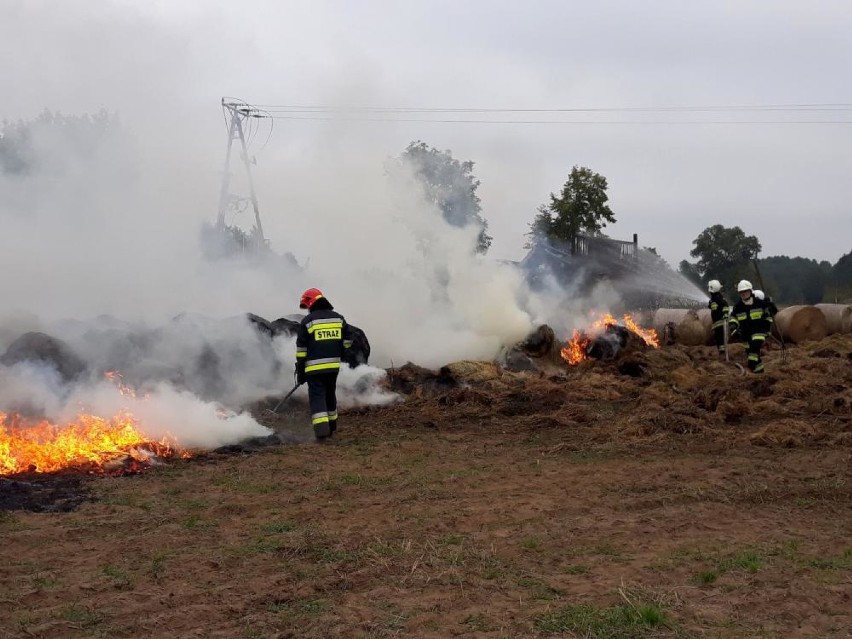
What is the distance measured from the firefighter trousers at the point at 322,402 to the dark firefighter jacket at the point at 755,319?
7.68 metres

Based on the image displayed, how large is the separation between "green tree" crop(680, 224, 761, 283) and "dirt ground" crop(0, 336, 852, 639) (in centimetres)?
3559

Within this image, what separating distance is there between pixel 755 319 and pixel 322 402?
26.2 feet

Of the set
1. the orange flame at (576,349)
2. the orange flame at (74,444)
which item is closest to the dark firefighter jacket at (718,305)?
the orange flame at (576,349)

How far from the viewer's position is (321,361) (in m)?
9.77

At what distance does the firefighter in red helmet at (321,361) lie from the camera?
967 cm

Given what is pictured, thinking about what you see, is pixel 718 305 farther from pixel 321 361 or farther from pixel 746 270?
pixel 746 270

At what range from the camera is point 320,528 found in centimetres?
552

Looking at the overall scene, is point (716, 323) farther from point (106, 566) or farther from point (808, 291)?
point (808, 291)

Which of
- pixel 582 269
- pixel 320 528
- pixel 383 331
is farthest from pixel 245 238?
pixel 320 528

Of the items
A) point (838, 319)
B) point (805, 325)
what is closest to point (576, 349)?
point (805, 325)

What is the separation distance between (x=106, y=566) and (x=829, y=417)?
8.58 m

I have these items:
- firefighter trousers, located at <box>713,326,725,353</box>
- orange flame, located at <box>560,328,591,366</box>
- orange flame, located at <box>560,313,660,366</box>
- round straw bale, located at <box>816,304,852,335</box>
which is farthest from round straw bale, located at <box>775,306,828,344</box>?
orange flame, located at <box>560,328,591,366</box>

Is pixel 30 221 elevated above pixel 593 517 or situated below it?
above

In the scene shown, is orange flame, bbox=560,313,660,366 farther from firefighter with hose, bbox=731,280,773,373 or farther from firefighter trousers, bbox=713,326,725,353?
firefighter with hose, bbox=731,280,773,373
